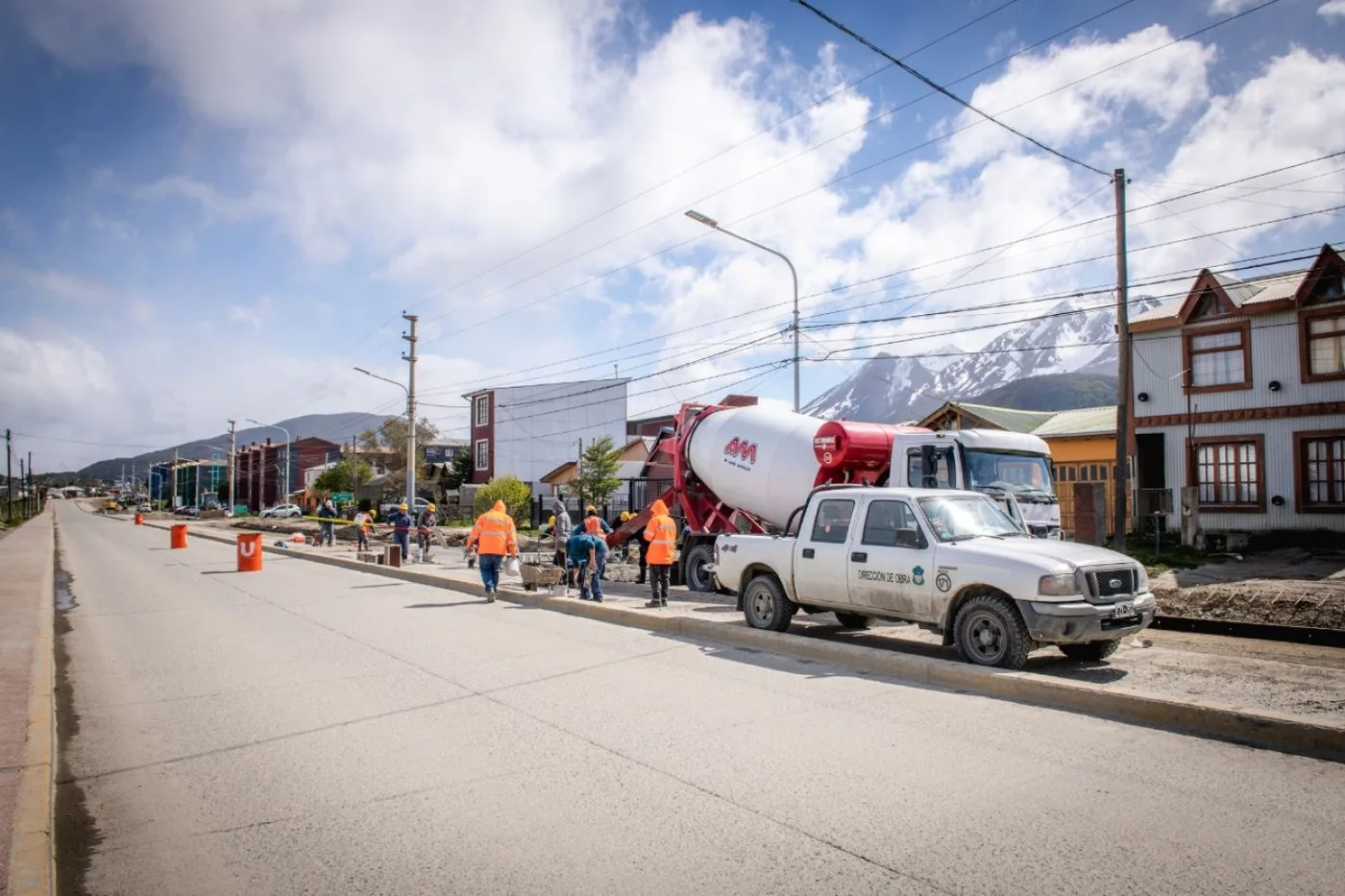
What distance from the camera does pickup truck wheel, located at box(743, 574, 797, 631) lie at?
10344 mm

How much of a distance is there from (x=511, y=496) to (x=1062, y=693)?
122 ft

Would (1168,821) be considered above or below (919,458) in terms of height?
below

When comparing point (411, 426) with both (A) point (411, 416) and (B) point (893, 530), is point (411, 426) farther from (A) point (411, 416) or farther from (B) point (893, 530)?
(B) point (893, 530)

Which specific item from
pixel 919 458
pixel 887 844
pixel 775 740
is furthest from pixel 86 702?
pixel 919 458

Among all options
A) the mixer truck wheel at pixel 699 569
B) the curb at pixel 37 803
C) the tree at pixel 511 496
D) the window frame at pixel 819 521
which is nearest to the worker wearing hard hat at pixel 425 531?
the mixer truck wheel at pixel 699 569

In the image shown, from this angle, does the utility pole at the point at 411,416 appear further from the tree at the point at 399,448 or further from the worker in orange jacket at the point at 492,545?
the tree at the point at 399,448

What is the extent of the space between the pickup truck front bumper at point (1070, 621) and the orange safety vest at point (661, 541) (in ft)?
21.2

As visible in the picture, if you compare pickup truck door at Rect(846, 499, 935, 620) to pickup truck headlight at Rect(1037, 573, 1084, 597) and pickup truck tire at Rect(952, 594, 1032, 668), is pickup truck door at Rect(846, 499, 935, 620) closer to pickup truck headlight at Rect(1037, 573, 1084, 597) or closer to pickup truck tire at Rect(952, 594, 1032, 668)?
pickup truck tire at Rect(952, 594, 1032, 668)

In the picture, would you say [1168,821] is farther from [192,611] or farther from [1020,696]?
[192,611]

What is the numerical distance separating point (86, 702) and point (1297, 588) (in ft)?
55.9

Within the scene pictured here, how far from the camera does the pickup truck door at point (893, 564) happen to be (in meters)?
8.65

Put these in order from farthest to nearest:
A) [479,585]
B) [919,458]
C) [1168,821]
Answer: [479,585] < [919,458] < [1168,821]

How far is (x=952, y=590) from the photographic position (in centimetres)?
838

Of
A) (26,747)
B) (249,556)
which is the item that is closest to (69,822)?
(26,747)
